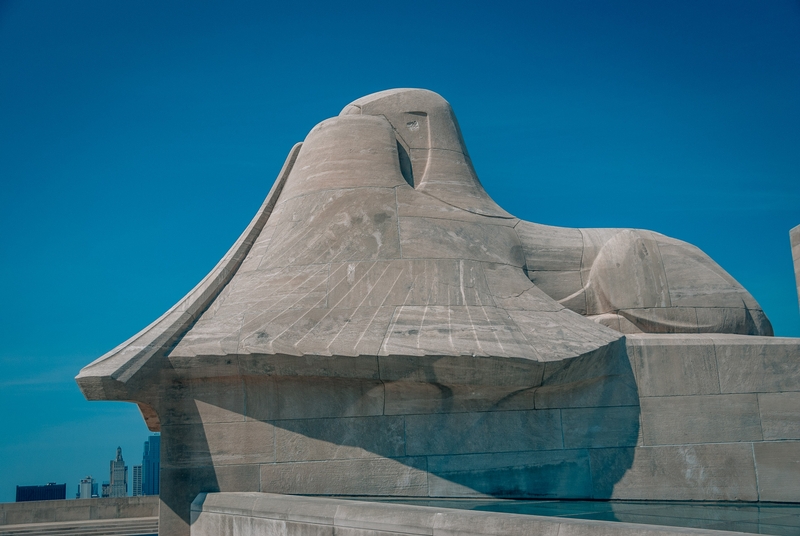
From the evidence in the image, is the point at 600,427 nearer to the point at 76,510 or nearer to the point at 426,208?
the point at 426,208

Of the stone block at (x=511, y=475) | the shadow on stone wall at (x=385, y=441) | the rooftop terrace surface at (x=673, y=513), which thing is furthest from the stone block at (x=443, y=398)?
the rooftop terrace surface at (x=673, y=513)

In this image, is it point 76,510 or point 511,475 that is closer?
point 511,475

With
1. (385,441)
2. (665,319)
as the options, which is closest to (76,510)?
(385,441)

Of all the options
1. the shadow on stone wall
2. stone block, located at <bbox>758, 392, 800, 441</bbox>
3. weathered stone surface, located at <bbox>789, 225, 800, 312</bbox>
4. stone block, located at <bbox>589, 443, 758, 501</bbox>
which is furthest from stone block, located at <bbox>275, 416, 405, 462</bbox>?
weathered stone surface, located at <bbox>789, 225, 800, 312</bbox>

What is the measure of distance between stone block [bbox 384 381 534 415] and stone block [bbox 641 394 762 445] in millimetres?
1576

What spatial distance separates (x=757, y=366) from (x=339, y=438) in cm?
516

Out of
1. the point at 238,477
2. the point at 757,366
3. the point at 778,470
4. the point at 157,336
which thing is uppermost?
the point at 157,336

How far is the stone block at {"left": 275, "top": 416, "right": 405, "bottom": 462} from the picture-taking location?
8.69 m

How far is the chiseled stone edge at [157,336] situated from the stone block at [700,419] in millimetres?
5520

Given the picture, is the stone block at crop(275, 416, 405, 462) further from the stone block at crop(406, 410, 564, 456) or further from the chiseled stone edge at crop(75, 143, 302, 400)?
the chiseled stone edge at crop(75, 143, 302, 400)

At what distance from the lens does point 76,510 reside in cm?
1598

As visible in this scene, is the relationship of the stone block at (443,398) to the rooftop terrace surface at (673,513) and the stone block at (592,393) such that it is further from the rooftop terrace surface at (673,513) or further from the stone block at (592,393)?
the rooftop terrace surface at (673,513)

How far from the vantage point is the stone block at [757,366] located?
30.4 ft

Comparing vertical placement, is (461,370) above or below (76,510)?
above
